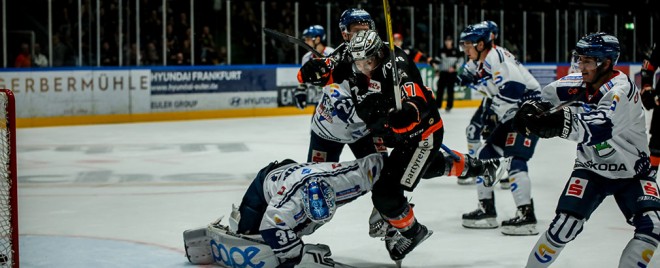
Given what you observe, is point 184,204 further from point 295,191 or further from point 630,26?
point 630,26

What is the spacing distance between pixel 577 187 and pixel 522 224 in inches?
70.2

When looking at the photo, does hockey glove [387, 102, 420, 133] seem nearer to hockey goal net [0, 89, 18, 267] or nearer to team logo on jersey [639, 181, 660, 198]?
team logo on jersey [639, 181, 660, 198]

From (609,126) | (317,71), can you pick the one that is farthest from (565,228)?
(317,71)

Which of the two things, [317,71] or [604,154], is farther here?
[317,71]

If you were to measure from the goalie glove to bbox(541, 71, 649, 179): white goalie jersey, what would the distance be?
0.05 metres

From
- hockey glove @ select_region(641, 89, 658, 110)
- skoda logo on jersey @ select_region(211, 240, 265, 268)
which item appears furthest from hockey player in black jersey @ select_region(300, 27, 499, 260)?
hockey glove @ select_region(641, 89, 658, 110)

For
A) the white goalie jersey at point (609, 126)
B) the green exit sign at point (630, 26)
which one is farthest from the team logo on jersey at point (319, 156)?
the green exit sign at point (630, 26)

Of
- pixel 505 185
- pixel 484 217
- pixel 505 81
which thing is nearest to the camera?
pixel 484 217

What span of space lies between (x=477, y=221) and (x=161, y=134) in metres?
6.81

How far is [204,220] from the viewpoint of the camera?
6.34 m

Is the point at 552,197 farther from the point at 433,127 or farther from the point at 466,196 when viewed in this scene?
the point at 433,127

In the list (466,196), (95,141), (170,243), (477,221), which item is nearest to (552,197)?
(466,196)

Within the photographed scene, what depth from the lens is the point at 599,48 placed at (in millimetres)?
3955

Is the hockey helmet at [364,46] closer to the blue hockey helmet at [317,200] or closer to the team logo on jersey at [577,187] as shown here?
the blue hockey helmet at [317,200]
